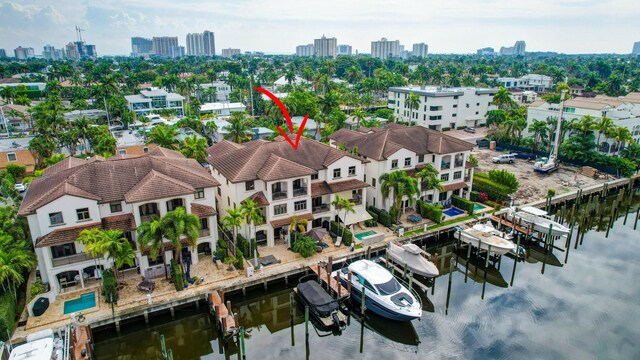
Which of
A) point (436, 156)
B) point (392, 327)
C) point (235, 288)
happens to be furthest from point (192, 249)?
point (436, 156)

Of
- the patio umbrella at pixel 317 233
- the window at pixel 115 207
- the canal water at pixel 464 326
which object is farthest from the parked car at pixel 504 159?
the window at pixel 115 207

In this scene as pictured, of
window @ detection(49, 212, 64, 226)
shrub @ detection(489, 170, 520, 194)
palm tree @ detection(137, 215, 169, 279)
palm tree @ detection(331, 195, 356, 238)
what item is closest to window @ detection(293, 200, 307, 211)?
palm tree @ detection(331, 195, 356, 238)

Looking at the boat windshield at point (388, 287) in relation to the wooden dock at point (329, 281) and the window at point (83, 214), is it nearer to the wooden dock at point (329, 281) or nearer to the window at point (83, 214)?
the wooden dock at point (329, 281)

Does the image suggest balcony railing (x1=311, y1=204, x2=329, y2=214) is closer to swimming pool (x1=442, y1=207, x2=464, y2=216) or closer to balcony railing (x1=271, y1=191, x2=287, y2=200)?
balcony railing (x1=271, y1=191, x2=287, y2=200)

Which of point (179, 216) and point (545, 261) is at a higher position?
point (179, 216)

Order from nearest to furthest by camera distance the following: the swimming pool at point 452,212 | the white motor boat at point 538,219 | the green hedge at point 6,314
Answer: the green hedge at point 6,314 < the white motor boat at point 538,219 < the swimming pool at point 452,212

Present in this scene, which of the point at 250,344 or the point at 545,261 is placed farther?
the point at 545,261

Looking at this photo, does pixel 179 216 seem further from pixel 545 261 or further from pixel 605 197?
pixel 605 197
